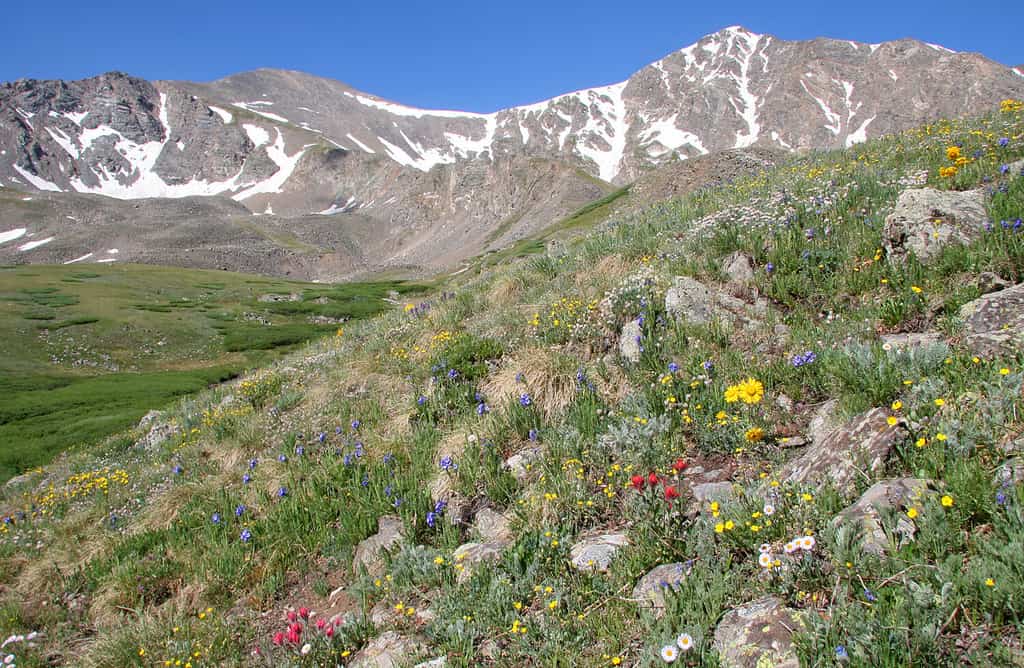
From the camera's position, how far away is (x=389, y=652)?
350 centimetres

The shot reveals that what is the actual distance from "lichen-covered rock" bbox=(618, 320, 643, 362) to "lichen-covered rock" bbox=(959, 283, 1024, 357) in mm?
2611

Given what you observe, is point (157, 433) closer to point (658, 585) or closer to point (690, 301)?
point (690, 301)

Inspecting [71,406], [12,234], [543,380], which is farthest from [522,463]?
[12,234]

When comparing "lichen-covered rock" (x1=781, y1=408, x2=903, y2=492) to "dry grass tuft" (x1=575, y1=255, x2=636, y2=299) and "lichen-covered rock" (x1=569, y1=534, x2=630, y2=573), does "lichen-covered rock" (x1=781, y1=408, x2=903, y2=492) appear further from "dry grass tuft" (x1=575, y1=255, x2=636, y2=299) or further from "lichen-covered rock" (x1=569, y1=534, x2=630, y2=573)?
"dry grass tuft" (x1=575, y1=255, x2=636, y2=299)

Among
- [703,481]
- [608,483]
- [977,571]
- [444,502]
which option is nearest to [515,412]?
[444,502]

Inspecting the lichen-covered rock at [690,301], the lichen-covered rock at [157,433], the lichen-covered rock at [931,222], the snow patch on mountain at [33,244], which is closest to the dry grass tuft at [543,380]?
the lichen-covered rock at [690,301]

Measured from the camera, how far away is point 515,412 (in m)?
5.41

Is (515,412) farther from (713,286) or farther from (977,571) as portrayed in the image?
(977,571)

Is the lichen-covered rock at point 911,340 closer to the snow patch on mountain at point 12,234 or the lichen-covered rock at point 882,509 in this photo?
the lichen-covered rock at point 882,509

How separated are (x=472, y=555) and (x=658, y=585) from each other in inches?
56.8

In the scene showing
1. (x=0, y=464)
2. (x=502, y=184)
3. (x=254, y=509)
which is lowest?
(x=0, y=464)

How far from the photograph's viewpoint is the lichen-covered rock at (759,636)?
8.12 ft

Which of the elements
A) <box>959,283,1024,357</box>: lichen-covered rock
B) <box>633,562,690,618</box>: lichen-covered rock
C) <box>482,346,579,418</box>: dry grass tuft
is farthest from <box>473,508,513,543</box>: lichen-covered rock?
<box>959,283,1024,357</box>: lichen-covered rock

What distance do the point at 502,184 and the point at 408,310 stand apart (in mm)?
112729
